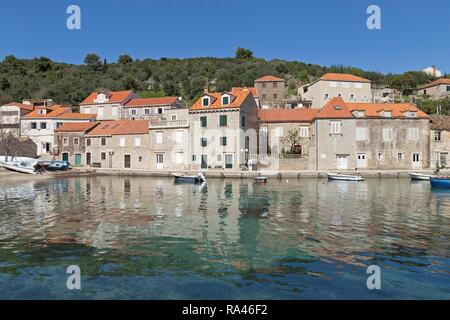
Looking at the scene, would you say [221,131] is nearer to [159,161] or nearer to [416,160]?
[159,161]

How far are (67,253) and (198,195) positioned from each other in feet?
53.7

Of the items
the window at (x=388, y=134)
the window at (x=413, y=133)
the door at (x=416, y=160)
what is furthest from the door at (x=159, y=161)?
the door at (x=416, y=160)

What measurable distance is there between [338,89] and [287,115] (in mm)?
21271

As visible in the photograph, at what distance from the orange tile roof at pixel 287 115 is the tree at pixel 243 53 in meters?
90.3

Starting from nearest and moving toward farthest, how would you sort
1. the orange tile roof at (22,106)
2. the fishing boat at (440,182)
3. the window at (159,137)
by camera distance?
1. the fishing boat at (440,182)
2. the window at (159,137)
3. the orange tile roof at (22,106)

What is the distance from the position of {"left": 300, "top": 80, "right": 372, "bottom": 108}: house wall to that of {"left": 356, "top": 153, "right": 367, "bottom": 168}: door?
21527 millimetres

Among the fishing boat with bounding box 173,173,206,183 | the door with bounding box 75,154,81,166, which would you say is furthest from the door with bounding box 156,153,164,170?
the door with bounding box 75,154,81,166

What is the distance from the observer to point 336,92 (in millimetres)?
69125

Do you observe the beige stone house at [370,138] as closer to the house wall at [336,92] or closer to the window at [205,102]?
the window at [205,102]

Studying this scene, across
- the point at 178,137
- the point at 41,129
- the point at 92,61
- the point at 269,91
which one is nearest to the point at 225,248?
the point at 178,137

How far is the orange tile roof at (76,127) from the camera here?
2250 inches

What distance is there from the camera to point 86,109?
7019cm
